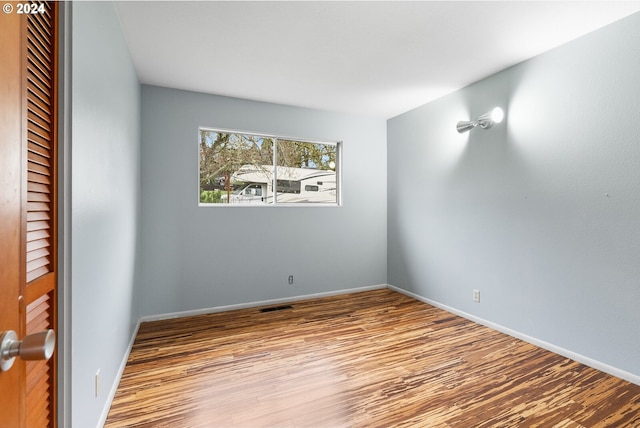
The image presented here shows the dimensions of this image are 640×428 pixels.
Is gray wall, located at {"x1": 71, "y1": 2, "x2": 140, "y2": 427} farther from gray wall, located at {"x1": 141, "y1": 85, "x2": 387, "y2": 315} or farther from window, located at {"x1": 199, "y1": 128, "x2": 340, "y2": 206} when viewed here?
window, located at {"x1": 199, "y1": 128, "x2": 340, "y2": 206}

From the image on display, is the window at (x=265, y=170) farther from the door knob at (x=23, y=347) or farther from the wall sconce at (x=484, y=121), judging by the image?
the door knob at (x=23, y=347)

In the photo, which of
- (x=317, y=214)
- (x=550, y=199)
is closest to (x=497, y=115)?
(x=550, y=199)

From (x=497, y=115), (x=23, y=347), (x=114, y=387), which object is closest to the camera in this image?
(x=23, y=347)

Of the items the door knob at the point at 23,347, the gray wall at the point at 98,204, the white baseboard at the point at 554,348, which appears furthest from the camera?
the white baseboard at the point at 554,348

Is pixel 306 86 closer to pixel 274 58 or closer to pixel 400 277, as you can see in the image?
pixel 274 58

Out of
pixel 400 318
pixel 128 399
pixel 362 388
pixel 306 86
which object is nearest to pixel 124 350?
pixel 128 399

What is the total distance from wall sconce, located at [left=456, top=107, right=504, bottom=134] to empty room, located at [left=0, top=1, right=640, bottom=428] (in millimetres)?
39

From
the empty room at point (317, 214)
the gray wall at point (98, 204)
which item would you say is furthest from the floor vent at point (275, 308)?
the gray wall at point (98, 204)

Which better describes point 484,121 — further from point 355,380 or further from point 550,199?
point 355,380

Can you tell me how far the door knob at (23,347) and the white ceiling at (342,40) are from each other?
82.2 inches

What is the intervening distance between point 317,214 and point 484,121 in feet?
7.17

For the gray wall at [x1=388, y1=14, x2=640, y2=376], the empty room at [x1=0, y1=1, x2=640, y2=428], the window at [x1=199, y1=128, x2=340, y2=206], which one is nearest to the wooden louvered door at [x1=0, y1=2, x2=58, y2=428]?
the empty room at [x1=0, y1=1, x2=640, y2=428]

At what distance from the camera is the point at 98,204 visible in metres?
1.59

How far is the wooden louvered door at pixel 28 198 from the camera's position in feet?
1.85
